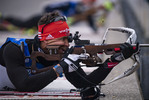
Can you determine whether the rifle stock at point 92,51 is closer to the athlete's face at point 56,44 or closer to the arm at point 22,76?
the athlete's face at point 56,44

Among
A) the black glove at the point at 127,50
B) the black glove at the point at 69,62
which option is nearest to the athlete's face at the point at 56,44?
the black glove at the point at 69,62

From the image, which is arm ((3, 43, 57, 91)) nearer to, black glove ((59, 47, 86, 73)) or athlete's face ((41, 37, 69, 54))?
black glove ((59, 47, 86, 73))

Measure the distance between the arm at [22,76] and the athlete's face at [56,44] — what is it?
33cm

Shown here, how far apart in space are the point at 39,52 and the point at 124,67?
6.39ft

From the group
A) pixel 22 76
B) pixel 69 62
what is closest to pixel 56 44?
pixel 69 62

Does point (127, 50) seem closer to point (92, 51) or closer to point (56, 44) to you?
point (92, 51)

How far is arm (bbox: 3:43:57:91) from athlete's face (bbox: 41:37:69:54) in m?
0.33

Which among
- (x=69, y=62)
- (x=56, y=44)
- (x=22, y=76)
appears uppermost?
(x=56, y=44)

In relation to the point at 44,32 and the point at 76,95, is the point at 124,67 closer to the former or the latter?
the point at 76,95

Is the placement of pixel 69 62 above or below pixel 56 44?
below

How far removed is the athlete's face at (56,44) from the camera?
3854 millimetres

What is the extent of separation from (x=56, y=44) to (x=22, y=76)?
22.8 inches

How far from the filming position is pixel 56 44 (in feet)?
12.8

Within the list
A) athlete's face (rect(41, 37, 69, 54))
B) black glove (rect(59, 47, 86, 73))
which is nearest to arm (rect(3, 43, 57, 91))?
black glove (rect(59, 47, 86, 73))
